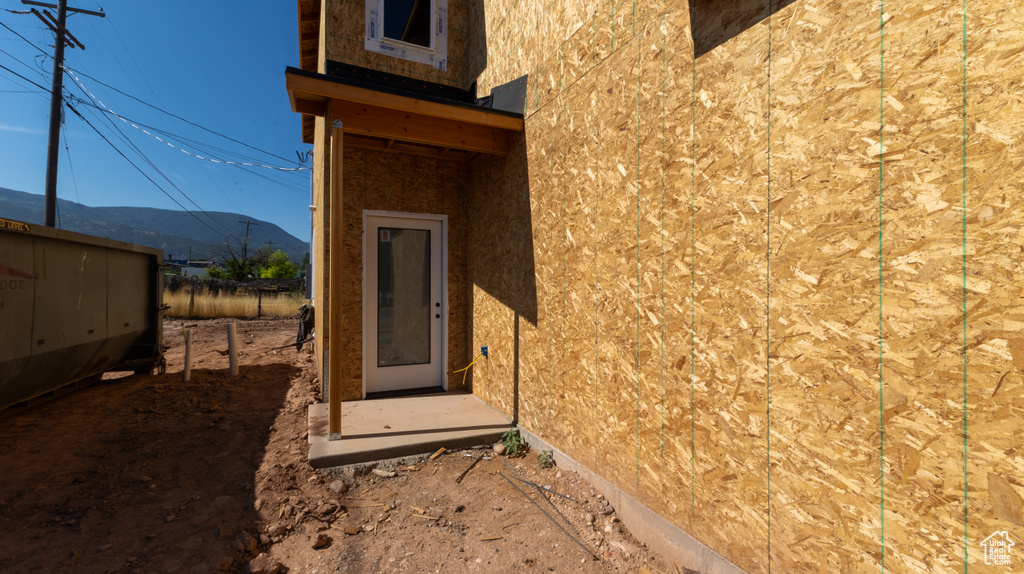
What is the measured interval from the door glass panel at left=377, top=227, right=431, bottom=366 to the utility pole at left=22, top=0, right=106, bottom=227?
11.3 metres

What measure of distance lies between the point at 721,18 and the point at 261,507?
453 centimetres

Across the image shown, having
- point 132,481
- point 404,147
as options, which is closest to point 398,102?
point 404,147

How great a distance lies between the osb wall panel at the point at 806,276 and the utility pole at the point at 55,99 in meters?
14.6

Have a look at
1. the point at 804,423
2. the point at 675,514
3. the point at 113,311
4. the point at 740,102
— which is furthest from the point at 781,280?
the point at 113,311

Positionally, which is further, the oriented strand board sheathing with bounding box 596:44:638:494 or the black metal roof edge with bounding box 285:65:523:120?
the black metal roof edge with bounding box 285:65:523:120

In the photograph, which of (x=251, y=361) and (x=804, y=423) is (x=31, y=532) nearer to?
(x=804, y=423)

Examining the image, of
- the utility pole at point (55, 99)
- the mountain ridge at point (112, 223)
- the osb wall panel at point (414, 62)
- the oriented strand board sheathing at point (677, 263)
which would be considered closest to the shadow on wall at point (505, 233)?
the osb wall panel at point (414, 62)

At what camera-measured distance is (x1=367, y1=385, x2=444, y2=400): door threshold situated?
5697mm

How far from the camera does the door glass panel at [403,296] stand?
5824 mm

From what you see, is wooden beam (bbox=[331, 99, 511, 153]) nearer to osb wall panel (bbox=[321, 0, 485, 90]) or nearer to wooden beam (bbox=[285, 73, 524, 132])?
wooden beam (bbox=[285, 73, 524, 132])

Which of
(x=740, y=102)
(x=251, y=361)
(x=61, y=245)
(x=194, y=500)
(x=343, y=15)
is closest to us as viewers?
(x=740, y=102)

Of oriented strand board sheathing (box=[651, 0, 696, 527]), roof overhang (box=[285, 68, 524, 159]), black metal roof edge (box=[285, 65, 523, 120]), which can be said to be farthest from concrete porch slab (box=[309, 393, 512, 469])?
black metal roof edge (box=[285, 65, 523, 120])

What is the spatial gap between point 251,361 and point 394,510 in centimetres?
685

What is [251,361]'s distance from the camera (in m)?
8.62
